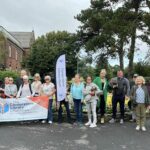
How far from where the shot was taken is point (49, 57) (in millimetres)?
71000

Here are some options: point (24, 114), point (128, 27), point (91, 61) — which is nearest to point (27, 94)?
point (24, 114)

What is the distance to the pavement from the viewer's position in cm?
1121

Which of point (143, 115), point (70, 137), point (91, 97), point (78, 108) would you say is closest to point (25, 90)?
point (78, 108)

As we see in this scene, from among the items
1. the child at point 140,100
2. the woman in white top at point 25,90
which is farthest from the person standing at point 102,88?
the woman in white top at point 25,90

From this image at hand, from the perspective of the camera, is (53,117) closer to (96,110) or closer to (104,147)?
(96,110)

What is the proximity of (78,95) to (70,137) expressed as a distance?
227cm

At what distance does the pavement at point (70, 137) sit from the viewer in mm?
11211

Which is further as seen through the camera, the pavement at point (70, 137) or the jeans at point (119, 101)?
the jeans at point (119, 101)

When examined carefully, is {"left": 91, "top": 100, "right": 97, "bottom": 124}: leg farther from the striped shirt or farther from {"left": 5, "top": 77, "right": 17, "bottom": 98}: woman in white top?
{"left": 5, "top": 77, "right": 17, "bottom": 98}: woman in white top

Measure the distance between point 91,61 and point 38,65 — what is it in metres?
29.7

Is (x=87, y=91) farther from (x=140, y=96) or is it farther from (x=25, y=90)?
(x=25, y=90)

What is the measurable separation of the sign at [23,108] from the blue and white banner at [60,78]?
504 millimetres

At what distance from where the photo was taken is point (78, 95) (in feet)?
46.9

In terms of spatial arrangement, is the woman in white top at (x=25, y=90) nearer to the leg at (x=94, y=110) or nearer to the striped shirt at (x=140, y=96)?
the leg at (x=94, y=110)
